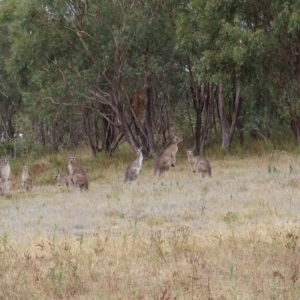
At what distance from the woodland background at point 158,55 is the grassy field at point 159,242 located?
282 inches

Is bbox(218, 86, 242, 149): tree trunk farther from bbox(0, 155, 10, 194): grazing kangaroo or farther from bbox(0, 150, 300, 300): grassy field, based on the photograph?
bbox(0, 155, 10, 194): grazing kangaroo

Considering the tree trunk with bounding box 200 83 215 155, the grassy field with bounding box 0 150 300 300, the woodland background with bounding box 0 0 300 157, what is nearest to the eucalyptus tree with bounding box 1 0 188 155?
the woodland background with bounding box 0 0 300 157

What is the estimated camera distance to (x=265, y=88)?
27.1 m

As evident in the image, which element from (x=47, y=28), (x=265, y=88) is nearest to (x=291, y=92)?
(x=265, y=88)

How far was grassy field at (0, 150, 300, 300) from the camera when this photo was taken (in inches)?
319

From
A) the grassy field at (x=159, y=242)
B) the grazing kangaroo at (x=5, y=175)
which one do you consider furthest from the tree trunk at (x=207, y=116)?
the grassy field at (x=159, y=242)

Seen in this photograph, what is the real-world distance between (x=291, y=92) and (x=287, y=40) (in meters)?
2.53

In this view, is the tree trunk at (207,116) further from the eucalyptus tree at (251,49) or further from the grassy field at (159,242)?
the grassy field at (159,242)

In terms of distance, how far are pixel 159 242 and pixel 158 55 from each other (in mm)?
17990

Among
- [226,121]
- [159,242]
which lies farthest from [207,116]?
[159,242]

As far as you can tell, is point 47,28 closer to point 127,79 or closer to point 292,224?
point 127,79

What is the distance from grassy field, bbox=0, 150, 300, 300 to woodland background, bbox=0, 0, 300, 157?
23.5 feet

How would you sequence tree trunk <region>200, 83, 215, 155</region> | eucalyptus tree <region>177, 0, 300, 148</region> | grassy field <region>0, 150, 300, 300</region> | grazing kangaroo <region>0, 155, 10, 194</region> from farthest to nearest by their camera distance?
tree trunk <region>200, 83, 215, 155</region>, eucalyptus tree <region>177, 0, 300, 148</region>, grazing kangaroo <region>0, 155, 10, 194</region>, grassy field <region>0, 150, 300, 300</region>

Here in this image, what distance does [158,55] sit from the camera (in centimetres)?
2705
